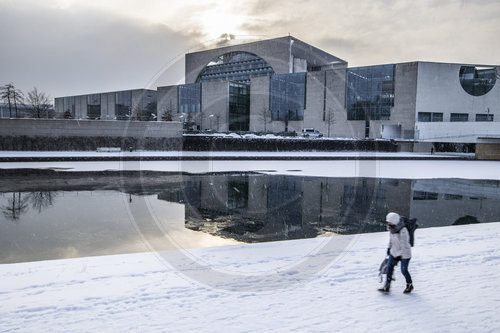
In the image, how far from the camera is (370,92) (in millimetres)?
60781

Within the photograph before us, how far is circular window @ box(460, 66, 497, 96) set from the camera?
57.8 m

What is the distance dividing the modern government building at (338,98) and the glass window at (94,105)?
27020mm

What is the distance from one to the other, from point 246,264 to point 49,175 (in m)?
15.5

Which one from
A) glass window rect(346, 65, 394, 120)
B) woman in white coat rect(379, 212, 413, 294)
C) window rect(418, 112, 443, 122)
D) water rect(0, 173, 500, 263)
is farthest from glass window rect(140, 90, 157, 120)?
woman in white coat rect(379, 212, 413, 294)

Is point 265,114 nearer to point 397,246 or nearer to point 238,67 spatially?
point 238,67

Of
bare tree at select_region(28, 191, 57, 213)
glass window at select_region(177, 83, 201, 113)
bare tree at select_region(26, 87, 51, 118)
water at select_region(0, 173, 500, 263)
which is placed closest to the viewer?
water at select_region(0, 173, 500, 263)

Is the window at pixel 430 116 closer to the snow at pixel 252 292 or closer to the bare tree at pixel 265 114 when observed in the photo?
the bare tree at pixel 265 114

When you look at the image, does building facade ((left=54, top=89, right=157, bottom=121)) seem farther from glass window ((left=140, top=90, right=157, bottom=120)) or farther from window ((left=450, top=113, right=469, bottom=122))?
window ((left=450, top=113, right=469, bottom=122))

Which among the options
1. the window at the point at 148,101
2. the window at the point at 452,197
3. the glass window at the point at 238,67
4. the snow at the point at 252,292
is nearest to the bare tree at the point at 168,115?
the window at the point at 148,101

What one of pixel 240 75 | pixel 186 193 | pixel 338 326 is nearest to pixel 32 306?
pixel 338 326

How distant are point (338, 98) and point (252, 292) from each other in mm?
61875

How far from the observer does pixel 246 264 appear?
634 centimetres

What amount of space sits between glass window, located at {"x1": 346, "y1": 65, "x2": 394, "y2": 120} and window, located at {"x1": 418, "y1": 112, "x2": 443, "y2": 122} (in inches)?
187

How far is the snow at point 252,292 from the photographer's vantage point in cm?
435
